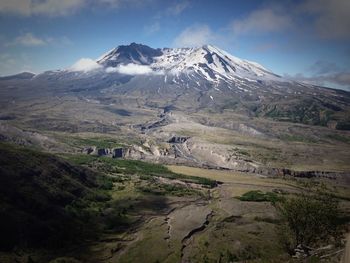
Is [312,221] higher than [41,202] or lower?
higher

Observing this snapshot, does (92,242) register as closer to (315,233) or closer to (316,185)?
(315,233)

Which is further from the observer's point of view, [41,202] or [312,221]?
[41,202]

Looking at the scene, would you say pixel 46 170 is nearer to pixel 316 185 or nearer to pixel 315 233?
pixel 315 233

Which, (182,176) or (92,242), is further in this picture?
(182,176)

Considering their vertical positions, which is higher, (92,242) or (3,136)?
(3,136)

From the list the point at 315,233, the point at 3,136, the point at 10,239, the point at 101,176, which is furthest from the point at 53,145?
the point at 315,233

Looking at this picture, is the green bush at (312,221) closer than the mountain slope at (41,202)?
Yes

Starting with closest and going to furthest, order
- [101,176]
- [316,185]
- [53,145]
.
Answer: [101,176], [316,185], [53,145]

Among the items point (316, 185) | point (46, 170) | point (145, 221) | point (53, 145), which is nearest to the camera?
point (145, 221)

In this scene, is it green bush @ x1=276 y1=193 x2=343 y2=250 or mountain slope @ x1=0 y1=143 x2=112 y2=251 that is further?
mountain slope @ x1=0 y1=143 x2=112 y2=251
